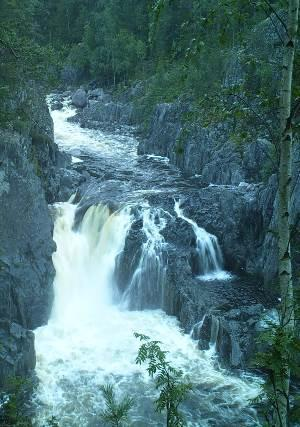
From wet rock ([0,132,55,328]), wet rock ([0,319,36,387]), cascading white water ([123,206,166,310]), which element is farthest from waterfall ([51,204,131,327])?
wet rock ([0,319,36,387])

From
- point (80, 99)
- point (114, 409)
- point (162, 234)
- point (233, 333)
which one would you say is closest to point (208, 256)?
point (162, 234)

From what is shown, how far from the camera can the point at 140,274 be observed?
18469mm

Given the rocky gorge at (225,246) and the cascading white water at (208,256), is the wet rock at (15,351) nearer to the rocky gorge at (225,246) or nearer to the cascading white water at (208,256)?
the rocky gorge at (225,246)

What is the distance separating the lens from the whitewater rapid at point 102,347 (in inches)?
492

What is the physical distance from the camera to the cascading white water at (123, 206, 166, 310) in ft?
59.1

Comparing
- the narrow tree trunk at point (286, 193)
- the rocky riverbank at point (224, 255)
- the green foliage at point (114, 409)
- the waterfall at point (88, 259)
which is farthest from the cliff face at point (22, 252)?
the narrow tree trunk at point (286, 193)

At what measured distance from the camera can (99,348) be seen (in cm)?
1531

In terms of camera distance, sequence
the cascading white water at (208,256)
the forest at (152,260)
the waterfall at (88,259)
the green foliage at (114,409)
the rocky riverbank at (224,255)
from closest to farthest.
A: the green foliage at (114,409) → the forest at (152,260) → the rocky riverbank at (224,255) → the waterfall at (88,259) → the cascading white water at (208,256)

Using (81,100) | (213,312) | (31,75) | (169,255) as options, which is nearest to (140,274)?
(169,255)

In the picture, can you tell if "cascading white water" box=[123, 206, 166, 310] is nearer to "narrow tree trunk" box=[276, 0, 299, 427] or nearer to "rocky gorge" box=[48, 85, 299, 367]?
"rocky gorge" box=[48, 85, 299, 367]

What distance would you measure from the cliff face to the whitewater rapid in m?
0.93

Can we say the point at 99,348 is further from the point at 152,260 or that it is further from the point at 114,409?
the point at 114,409

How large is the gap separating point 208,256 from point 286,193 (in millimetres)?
14592

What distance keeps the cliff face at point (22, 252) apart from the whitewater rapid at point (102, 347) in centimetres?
93
